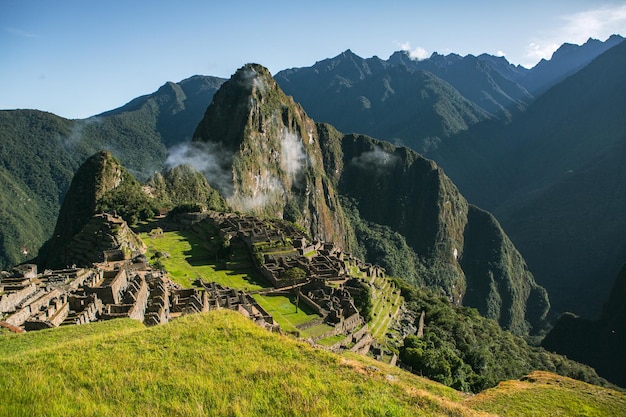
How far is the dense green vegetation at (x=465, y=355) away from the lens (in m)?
41.2

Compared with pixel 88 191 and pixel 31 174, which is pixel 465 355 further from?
pixel 31 174

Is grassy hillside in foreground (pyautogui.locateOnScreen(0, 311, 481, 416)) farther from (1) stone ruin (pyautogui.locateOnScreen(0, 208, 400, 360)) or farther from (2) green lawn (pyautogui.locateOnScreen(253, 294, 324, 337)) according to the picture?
(2) green lawn (pyautogui.locateOnScreen(253, 294, 324, 337))

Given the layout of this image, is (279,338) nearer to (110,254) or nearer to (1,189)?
(110,254)

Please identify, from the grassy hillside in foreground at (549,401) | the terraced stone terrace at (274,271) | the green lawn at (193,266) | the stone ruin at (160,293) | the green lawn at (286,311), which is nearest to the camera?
the grassy hillside in foreground at (549,401)

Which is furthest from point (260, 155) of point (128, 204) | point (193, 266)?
point (193, 266)

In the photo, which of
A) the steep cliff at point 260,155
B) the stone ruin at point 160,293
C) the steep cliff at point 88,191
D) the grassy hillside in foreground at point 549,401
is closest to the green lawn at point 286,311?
the stone ruin at point 160,293

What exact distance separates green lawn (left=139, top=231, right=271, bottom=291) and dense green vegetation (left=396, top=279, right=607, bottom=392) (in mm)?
18383

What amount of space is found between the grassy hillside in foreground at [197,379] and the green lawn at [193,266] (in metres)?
29.3

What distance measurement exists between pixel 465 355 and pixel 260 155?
129 m

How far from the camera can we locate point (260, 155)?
171 metres

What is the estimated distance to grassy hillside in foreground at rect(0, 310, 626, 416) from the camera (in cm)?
1002

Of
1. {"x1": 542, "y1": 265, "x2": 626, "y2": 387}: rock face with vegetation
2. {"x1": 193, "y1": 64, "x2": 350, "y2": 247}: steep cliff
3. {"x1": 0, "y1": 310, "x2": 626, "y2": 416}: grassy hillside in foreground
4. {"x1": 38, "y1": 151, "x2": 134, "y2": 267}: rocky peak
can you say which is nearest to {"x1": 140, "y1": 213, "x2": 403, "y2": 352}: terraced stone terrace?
{"x1": 0, "y1": 310, "x2": 626, "y2": 416}: grassy hillside in foreground

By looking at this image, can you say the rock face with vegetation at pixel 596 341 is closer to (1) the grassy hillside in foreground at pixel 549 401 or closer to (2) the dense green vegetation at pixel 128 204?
(1) the grassy hillside in foreground at pixel 549 401

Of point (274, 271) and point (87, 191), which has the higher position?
point (87, 191)
